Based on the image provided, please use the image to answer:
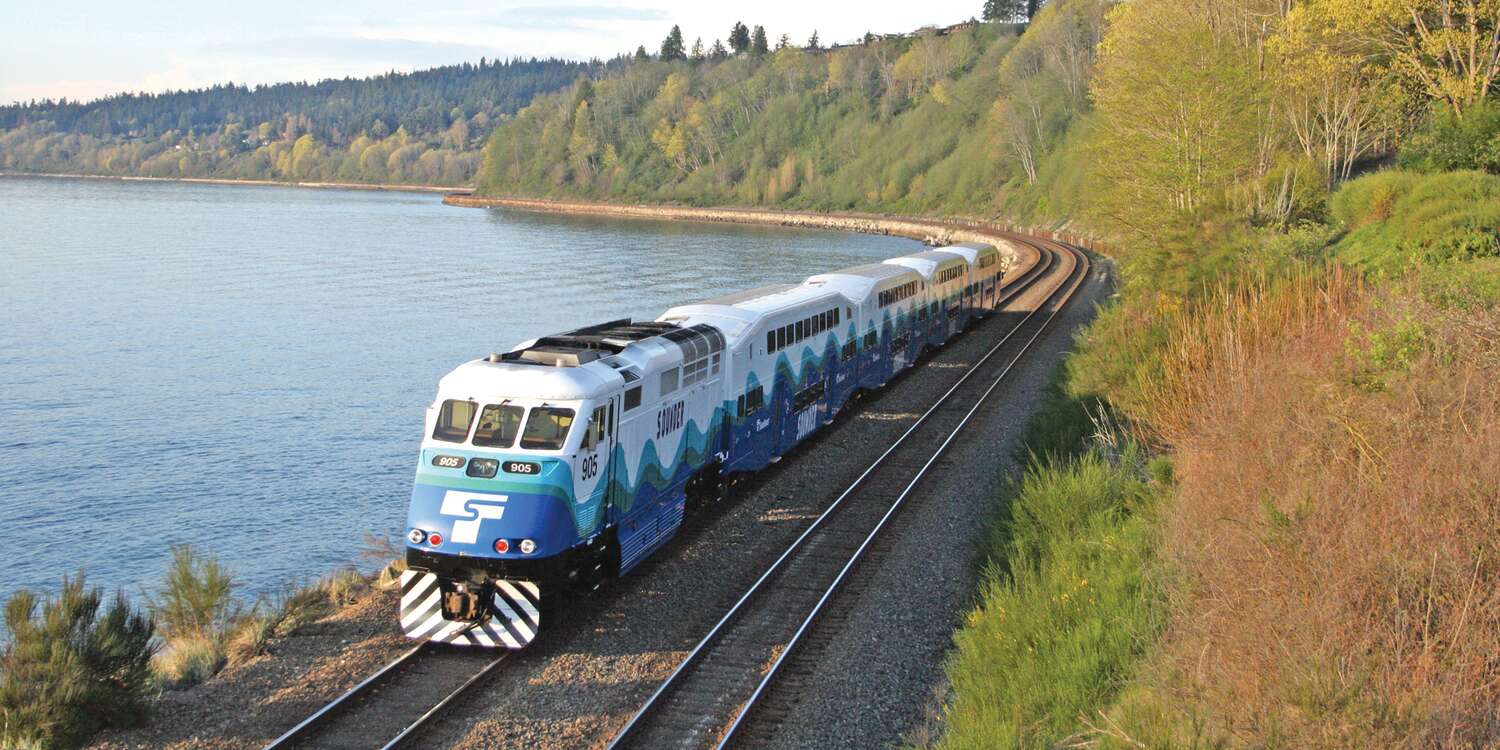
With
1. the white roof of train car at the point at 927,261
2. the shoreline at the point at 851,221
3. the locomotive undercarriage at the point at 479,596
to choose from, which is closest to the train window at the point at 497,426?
the locomotive undercarriage at the point at 479,596

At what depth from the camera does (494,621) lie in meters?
15.6

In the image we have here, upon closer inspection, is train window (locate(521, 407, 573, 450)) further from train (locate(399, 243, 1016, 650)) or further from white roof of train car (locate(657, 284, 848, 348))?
white roof of train car (locate(657, 284, 848, 348))

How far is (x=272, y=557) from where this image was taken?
27062 millimetres

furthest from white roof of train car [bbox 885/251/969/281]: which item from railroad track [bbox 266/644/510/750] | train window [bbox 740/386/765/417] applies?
railroad track [bbox 266/644/510/750]

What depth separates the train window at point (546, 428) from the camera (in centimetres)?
1582

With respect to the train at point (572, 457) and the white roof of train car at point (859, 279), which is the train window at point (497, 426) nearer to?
the train at point (572, 457)

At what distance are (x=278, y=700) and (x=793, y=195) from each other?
167m

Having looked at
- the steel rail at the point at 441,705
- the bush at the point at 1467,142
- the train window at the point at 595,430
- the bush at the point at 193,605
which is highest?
the bush at the point at 1467,142

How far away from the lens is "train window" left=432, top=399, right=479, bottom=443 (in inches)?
632

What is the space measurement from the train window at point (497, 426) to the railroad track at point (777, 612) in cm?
385

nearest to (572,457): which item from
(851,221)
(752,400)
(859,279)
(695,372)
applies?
(695,372)

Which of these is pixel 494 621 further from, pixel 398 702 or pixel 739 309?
pixel 739 309

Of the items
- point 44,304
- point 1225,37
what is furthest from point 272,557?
point 44,304

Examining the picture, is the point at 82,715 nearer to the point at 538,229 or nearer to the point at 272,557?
the point at 272,557
